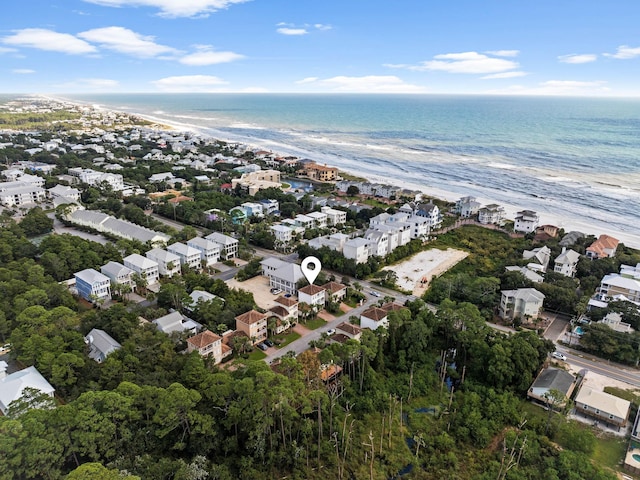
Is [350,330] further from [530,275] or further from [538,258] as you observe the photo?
[538,258]

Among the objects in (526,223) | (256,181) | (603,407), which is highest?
(256,181)

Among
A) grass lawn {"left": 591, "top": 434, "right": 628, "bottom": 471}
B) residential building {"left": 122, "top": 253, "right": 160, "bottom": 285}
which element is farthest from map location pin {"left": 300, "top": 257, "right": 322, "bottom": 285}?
grass lawn {"left": 591, "top": 434, "right": 628, "bottom": 471}

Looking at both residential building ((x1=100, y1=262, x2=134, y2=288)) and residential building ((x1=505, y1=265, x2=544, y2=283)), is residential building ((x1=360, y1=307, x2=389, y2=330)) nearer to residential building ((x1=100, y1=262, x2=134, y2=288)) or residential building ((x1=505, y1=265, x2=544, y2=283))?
residential building ((x1=505, y1=265, x2=544, y2=283))

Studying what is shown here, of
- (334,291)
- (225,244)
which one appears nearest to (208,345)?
(334,291)

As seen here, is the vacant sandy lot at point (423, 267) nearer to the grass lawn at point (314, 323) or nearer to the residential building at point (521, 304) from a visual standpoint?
the residential building at point (521, 304)

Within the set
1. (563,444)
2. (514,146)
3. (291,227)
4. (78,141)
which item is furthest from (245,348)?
(514,146)

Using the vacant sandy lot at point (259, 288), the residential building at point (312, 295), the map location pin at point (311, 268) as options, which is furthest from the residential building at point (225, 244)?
the residential building at point (312, 295)
